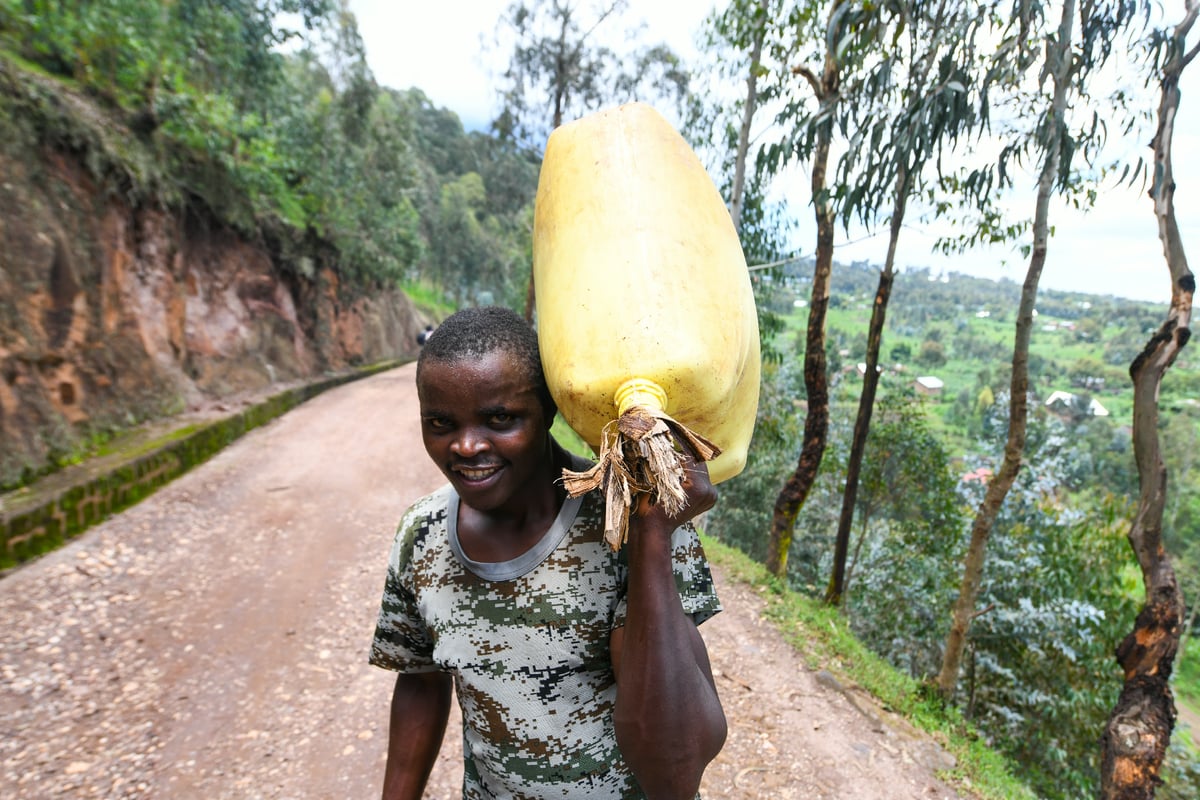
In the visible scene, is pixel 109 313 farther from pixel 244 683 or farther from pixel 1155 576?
pixel 1155 576

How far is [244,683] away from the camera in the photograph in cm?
358

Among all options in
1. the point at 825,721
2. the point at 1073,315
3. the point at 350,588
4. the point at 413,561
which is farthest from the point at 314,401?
the point at 1073,315

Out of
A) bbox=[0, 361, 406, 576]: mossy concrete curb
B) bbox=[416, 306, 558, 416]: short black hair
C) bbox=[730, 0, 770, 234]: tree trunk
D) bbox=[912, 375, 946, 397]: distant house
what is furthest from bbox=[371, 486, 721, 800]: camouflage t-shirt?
bbox=[912, 375, 946, 397]: distant house

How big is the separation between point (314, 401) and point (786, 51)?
9323mm

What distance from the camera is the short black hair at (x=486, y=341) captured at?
97 centimetres

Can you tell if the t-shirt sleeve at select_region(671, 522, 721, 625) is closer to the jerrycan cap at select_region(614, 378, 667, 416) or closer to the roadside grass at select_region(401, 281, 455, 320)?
the jerrycan cap at select_region(614, 378, 667, 416)

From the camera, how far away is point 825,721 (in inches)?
155

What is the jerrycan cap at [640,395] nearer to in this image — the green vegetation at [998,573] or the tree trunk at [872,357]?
the tree trunk at [872,357]

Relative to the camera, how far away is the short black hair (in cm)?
97

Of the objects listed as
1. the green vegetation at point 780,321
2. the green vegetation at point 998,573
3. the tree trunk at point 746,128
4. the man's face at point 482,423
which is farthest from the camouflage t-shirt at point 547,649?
the tree trunk at point 746,128

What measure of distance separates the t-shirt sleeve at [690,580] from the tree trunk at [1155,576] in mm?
4032

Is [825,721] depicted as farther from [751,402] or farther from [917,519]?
[917,519]

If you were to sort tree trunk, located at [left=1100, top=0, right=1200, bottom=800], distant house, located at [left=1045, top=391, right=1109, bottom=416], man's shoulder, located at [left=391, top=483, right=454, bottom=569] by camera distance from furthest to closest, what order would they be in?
distant house, located at [left=1045, top=391, right=1109, bottom=416], tree trunk, located at [left=1100, top=0, right=1200, bottom=800], man's shoulder, located at [left=391, top=483, right=454, bottom=569]

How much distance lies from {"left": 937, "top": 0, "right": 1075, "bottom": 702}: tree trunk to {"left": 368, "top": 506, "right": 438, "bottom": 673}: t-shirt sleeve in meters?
4.56
